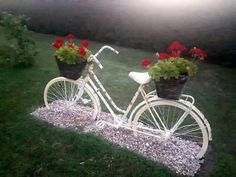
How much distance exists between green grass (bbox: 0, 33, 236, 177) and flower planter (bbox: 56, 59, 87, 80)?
839 mm

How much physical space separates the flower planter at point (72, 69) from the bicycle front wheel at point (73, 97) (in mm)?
146

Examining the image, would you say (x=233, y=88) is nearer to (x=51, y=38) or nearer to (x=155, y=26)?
(x=155, y=26)

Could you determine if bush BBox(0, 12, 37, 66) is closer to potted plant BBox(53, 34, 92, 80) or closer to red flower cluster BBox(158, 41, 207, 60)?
potted plant BBox(53, 34, 92, 80)

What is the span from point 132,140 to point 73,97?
1290mm

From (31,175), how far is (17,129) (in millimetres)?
1097

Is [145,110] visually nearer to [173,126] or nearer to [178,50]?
[173,126]

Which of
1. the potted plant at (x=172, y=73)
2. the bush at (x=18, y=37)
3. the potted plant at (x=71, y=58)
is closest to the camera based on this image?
the potted plant at (x=172, y=73)

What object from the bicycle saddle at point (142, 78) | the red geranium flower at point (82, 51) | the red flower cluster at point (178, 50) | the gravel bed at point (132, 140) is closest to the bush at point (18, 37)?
the gravel bed at point (132, 140)

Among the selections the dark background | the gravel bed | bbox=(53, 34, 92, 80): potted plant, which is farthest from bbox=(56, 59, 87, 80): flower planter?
the dark background

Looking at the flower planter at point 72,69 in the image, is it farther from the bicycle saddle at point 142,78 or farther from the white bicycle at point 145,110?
the bicycle saddle at point 142,78

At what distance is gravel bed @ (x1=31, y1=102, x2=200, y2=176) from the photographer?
13.3 feet

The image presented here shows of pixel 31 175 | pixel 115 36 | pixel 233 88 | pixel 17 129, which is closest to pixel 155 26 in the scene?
pixel 115 36

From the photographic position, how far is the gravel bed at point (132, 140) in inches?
160

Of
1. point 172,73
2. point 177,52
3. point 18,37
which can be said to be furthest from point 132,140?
point 18,37
